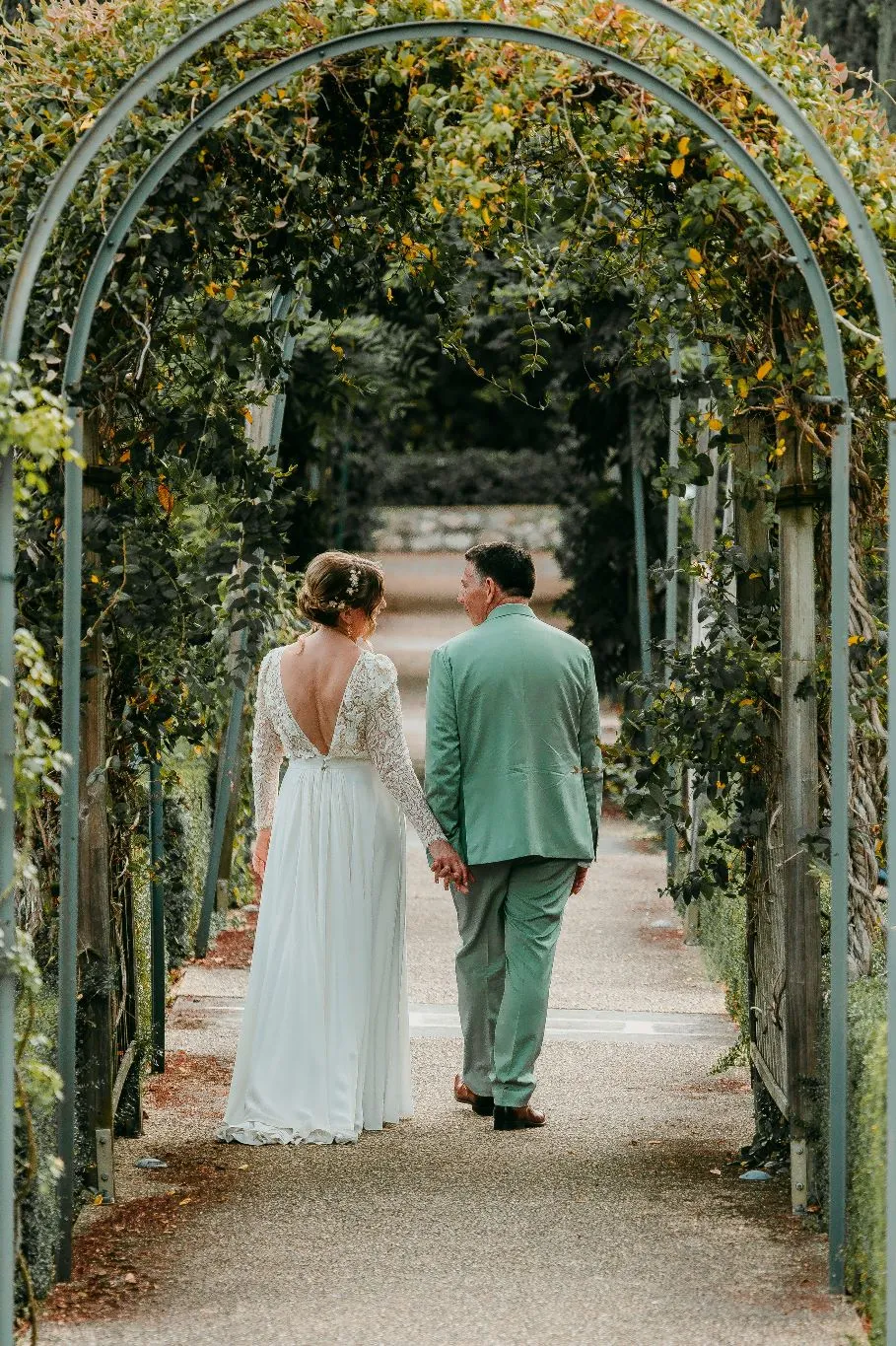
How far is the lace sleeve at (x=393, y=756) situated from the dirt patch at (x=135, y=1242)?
113 cm

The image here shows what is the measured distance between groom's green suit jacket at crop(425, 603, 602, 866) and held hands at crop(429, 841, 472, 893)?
4cm

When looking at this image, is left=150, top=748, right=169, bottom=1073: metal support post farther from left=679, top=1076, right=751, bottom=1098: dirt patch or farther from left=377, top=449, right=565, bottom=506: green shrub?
left=377, top=449, right=565, bottom=506: green shrub

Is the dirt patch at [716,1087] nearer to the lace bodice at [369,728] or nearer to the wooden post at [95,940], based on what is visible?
the lace bodice at [369,728]

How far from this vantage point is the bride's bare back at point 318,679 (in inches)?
209

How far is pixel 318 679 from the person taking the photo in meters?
5.30

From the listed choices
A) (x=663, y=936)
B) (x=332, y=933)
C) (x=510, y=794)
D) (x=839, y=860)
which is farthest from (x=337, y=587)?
(x=663, y=936)

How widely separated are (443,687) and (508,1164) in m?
1.40

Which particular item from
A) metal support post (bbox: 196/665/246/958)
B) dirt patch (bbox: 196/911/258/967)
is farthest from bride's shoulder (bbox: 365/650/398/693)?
dirt patch (bbox: 196/911/258/967)

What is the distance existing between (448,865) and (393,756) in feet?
1.19

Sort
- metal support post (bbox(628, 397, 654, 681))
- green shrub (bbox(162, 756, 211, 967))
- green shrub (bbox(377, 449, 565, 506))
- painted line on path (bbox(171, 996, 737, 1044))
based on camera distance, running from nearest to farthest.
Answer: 1. painted line on path (bbox(171, 996, 737, 1044))
2. green shrub (bbox(162, 756, 211, 967))
3. metal support post (bbox(628, 397, 654, 681))
4. green shrub (bbox(377, 449, 565, 506))

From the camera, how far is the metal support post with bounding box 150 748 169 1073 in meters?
5.62

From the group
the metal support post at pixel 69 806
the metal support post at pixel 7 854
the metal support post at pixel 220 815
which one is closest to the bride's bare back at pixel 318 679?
the metal support post at pixel 69 806

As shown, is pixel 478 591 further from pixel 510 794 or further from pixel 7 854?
pixel 7 854

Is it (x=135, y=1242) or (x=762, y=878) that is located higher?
(x=762, y=878)
